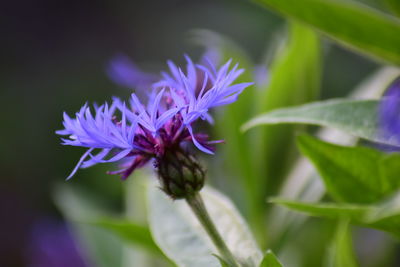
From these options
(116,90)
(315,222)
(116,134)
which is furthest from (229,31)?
(116,134)

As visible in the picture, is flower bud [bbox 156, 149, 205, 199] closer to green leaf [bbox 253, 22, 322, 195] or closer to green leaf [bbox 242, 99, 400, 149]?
green leaf [bbox 242, 99, 400, 149]

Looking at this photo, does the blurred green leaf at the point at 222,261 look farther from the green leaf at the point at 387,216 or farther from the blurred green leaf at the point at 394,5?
the blurred green leaf at the point at 394,5

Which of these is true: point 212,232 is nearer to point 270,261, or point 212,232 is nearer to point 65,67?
point 270,261

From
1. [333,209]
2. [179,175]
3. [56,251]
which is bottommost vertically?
[56,251]

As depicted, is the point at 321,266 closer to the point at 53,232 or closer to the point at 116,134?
the point at 116,134

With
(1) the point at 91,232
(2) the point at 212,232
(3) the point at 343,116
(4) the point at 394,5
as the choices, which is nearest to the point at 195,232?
(2) the point at 212,232

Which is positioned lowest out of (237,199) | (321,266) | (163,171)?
(321,266)
